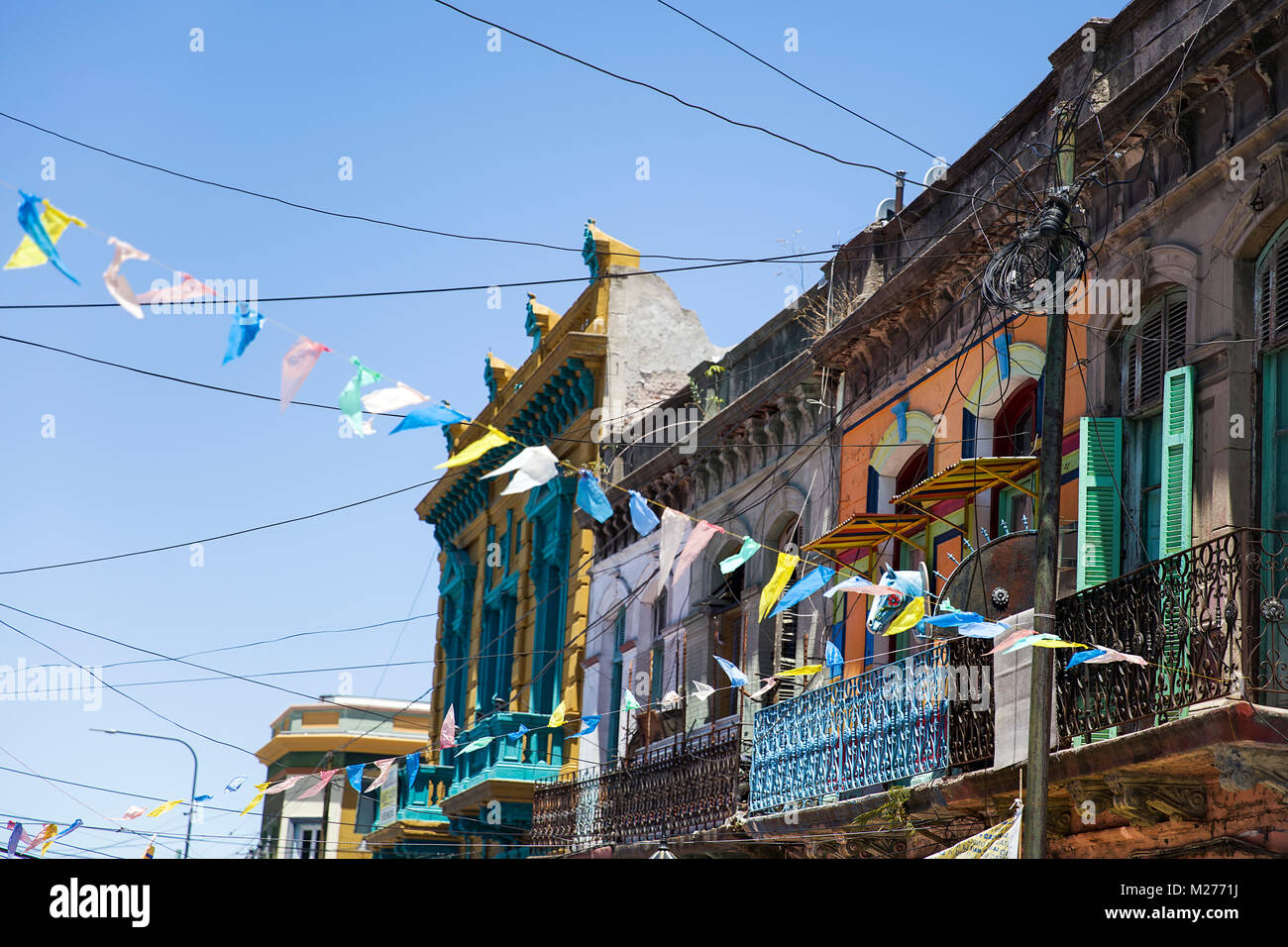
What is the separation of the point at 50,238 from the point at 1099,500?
7.17 meters

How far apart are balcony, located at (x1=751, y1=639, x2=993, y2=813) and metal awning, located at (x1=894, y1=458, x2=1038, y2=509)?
1340mm

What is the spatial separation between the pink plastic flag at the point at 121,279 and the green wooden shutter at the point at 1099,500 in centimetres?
664

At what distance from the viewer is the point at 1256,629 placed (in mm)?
8992

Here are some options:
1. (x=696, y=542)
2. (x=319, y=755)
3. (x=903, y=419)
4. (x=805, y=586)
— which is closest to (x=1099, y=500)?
(x=805, y=586)

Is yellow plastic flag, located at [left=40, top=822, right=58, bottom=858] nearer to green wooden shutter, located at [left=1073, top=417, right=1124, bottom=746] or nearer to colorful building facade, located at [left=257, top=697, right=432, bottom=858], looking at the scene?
green wooden shutter, located at [left=1073, top=417, right=1124, bottom=746]

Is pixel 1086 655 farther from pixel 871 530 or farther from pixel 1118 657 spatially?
pixel 871 530

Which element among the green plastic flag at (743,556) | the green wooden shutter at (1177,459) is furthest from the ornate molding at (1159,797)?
the green plastic flag at (743,556)

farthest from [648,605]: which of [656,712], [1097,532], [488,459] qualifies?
[1097,532]

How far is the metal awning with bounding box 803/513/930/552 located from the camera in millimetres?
14156

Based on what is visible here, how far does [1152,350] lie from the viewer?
456 inches

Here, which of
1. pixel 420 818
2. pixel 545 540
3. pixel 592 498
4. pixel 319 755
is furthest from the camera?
pixel 319 755

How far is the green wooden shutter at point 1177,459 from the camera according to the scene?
416 inches

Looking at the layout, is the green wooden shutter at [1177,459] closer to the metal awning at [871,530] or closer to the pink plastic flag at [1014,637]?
the pink plastic flag at [1014,637]

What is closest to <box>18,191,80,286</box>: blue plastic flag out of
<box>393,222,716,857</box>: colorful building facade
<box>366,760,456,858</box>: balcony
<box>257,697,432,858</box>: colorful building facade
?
<box>393,222,716,857</box>: colorful building facade
